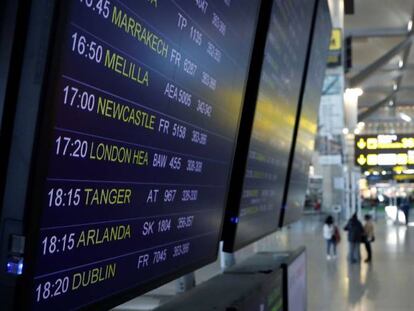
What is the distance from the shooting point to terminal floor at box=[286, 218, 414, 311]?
8139 mm

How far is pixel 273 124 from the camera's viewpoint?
3586 mm

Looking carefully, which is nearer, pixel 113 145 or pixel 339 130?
pixel 113 145

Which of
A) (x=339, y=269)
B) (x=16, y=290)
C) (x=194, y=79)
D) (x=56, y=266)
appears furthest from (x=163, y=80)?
(x=339, y=269)

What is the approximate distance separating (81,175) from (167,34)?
0.62 meters

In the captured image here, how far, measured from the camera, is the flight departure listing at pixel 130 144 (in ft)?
4.04

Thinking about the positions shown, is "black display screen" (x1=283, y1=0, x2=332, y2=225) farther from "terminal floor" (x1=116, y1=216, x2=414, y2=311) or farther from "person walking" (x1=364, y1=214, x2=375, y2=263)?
"person walking" (x1=364, y1=214, x2=375, y2=263)

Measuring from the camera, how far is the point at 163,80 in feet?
5.70

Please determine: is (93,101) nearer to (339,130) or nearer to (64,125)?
(64,125)

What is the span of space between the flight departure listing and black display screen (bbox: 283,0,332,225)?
8.00 ft

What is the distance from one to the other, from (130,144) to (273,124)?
213 cm

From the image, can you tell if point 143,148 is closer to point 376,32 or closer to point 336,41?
point 336,41

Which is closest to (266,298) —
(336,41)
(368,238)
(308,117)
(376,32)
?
(308,117)

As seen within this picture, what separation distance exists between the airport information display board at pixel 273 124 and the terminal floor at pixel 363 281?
4284mm

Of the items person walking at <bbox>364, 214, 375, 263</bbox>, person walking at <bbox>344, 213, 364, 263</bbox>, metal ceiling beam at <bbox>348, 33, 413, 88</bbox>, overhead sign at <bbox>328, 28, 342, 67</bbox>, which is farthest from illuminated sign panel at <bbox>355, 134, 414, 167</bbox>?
metal ceiling beam at <bbox>348, 33, 413, 88</bbox>
